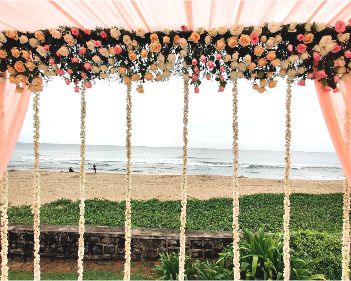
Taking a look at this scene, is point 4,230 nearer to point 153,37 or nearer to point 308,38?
point 153,37

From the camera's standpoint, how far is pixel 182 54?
8.50 ft

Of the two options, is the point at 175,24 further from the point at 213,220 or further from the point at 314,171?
the point at 314,171

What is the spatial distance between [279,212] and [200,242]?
12.3 feet

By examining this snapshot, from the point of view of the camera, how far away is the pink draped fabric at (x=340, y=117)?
8.53 feet

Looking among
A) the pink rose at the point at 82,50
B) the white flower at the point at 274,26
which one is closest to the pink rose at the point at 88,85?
the pink rose at the point at 82,50

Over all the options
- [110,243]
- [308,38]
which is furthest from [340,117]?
[110,243]

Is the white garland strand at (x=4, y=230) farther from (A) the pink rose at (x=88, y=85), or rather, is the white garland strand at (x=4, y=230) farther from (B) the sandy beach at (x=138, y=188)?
(B) the sandy beach at (x=138, y=188)

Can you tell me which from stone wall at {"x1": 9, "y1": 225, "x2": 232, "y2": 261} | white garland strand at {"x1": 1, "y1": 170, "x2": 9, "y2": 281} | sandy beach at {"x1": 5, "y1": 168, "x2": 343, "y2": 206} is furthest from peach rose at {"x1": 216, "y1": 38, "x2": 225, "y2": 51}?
sandy beach at {"x1": 5, "y1": 168, "x2": 343, "y2": 206}

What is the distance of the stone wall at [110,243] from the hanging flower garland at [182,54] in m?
2.91

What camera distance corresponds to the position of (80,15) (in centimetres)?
241

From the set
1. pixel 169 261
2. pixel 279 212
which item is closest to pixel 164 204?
pixel 279 212

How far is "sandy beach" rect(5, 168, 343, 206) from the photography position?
1207cm

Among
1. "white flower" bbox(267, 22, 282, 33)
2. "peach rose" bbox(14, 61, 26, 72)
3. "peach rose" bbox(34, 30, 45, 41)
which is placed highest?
"white flower" bbox(267, 22, 282, 33)

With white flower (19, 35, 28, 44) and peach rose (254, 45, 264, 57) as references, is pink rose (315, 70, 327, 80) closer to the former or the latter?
peach rose (254, 45, 264, 57)
